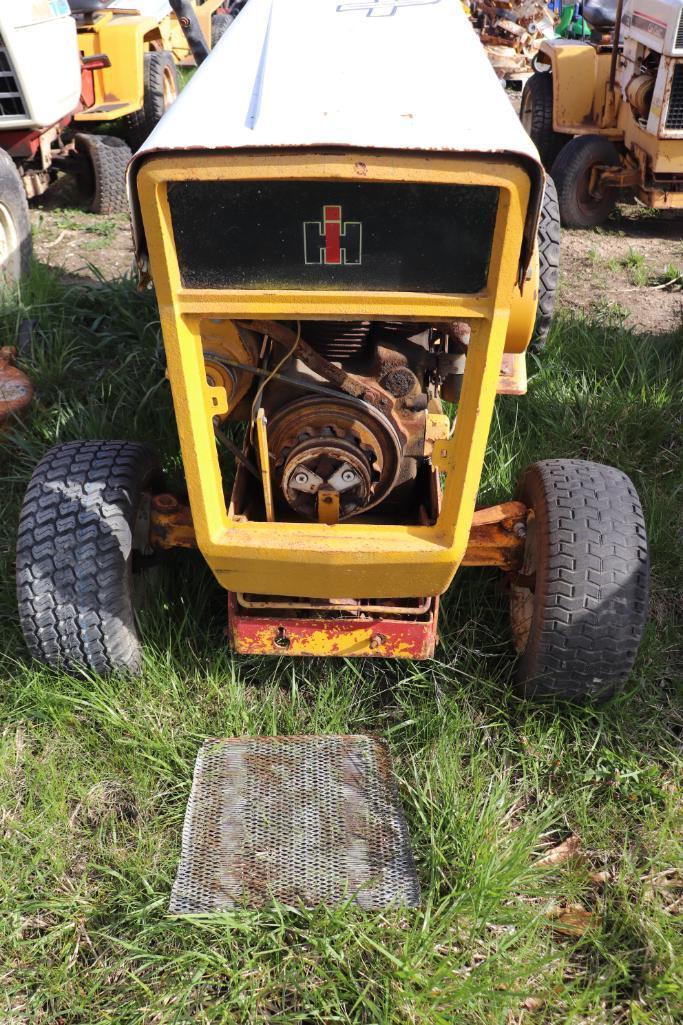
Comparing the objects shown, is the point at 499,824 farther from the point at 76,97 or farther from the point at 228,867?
the point at 76,97

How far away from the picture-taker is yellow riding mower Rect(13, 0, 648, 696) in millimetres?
1711

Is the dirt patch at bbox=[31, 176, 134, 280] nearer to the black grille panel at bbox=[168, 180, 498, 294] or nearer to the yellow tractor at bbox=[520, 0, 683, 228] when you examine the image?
the yellow tractor at bbox=[520, 0, 683, 228]

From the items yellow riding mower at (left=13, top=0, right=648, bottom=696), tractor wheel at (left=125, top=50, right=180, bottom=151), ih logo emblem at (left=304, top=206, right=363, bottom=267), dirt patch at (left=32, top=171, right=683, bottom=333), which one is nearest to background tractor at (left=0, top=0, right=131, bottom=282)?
dirt patch at (left=32, top=171, right=683, bottom=333)

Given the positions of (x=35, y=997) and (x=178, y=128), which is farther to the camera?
(x=35, y=997)

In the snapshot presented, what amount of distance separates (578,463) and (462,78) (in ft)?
3.73

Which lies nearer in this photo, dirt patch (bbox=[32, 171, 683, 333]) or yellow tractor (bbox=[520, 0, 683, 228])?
dirt patch (bbox=[32, 171, 683, 333])

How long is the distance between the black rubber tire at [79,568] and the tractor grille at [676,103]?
181 inches

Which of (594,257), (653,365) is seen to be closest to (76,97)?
(594,257)

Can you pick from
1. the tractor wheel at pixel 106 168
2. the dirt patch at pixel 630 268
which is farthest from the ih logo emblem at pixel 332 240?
the tractor wheel at pixel 106 168

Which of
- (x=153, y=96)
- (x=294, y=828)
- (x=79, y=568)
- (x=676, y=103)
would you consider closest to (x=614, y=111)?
(x=676, y=103)

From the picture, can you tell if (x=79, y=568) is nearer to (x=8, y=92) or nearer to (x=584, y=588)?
(x=584, y=588)

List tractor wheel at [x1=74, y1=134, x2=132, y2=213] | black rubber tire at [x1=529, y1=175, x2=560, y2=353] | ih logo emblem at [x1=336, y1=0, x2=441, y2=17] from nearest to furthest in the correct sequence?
1. ih logo emblem at [x1=336, y1=0, x2=441, y2=17]
2. black rubber tire at [x1=529, y1=175, x2=560, y2=353]
3. tractor wheel at [x1=74, y1=134, x2=132, y2=213]

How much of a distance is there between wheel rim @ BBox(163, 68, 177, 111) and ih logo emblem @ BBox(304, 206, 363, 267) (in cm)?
626

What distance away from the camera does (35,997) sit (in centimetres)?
192
